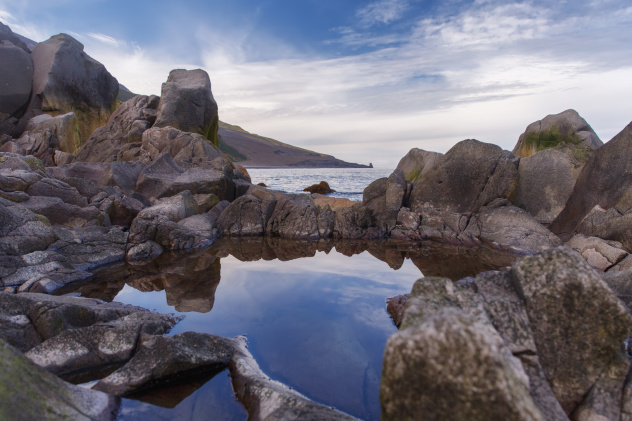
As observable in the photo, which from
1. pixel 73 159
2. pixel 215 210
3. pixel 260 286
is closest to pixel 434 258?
pixel 260 286

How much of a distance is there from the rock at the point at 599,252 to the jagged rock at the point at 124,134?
22.2 metres

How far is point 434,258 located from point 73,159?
23.1 meters

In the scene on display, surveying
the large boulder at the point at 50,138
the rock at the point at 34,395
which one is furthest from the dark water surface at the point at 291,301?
the large boulder at the point at 50,138

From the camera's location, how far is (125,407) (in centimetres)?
473

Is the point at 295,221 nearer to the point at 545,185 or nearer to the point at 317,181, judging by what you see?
the point at 545,185

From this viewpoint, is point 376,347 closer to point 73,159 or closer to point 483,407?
point 483,407

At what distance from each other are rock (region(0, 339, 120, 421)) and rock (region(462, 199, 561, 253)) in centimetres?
1340

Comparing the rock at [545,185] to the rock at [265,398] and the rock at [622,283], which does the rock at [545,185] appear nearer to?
the rock at [622,283]

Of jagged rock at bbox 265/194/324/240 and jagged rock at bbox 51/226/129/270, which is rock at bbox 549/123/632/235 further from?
jagged rock at bbox 51/226/129/270

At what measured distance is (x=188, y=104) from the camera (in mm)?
26875

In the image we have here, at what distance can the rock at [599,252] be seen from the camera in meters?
10.7

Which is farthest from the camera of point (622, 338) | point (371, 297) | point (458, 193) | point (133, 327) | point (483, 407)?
point (458, 193)

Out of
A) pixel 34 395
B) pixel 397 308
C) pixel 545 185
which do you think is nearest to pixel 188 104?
pixel 545 185

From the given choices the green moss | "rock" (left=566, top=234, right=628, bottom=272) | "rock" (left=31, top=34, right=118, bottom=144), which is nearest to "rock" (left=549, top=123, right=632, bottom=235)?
"rock" (left=566, top=234, right=628, bottom=272)
